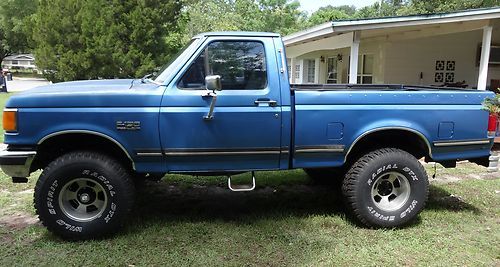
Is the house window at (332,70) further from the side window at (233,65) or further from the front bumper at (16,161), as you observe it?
the front bumper at (16,161)

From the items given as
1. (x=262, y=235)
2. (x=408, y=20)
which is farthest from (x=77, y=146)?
(x=408, y=20)

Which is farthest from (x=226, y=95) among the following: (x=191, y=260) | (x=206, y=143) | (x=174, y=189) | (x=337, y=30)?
(x=337, y=30)

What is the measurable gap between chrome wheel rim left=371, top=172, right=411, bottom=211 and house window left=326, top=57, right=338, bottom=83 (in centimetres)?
1402

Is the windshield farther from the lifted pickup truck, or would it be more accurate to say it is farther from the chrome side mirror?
the chrome side mirror

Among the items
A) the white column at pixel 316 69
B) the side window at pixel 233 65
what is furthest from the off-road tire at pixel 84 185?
the white column at pixel 316 69

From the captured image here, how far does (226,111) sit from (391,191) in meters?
2.06

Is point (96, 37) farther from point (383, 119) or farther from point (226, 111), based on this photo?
point (383, 119)

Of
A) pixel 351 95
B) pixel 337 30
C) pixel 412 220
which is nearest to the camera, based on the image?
pixel 351 95

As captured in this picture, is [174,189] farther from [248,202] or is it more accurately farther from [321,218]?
[321,218]

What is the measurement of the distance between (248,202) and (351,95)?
1971 mm

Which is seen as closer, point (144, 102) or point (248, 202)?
point (144, 102)

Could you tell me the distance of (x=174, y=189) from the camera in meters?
6.21

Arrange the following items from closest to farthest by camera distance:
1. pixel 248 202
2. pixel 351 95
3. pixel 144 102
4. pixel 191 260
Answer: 1. pixel 191 260
2. pixel 144 102
3. pixel 351 95
4. pixel 248 202

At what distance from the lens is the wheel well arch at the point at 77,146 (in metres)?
4.28
